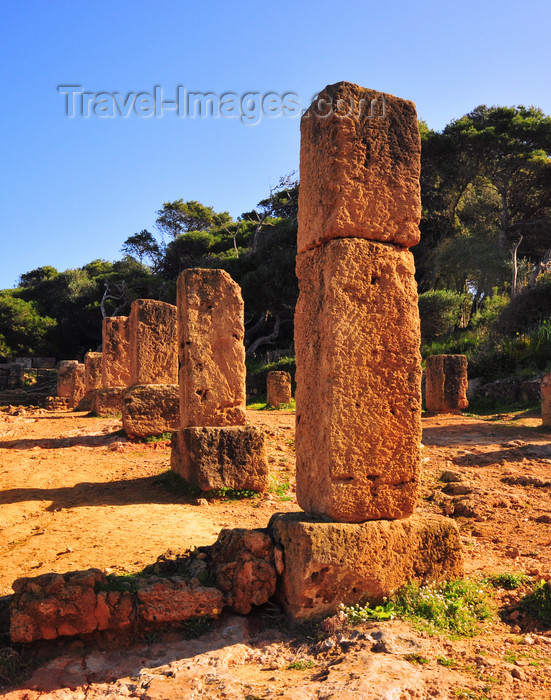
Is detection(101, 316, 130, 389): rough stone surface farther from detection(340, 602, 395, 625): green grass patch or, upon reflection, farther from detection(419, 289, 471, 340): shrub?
detection(419, 289, 471, 340): shrub

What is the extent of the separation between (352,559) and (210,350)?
4047 millimetres

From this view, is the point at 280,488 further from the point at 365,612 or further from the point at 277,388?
the point at 277,388

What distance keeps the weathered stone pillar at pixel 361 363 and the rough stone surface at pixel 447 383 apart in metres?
10.8

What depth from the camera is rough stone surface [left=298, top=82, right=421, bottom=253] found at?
365cm

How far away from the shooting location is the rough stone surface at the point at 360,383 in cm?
361

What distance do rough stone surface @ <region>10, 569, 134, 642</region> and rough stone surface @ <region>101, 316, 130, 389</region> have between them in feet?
33.3

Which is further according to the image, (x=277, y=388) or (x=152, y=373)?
(x=277, y=388)

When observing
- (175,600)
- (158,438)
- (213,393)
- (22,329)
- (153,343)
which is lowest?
(175,600)

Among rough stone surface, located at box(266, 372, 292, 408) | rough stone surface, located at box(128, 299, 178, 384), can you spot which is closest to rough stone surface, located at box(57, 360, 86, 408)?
rough stone surface, located at box(266, 372, 292, 408)

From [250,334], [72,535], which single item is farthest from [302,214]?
[250,334]

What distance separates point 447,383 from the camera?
46.7ft

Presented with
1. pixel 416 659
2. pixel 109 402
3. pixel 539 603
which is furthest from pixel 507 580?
pixel 109 402

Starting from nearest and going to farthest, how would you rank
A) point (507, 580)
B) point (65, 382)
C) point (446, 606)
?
point (446, 606), point (507, 580), point (65, 382)

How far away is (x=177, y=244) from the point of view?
33.8 meters
